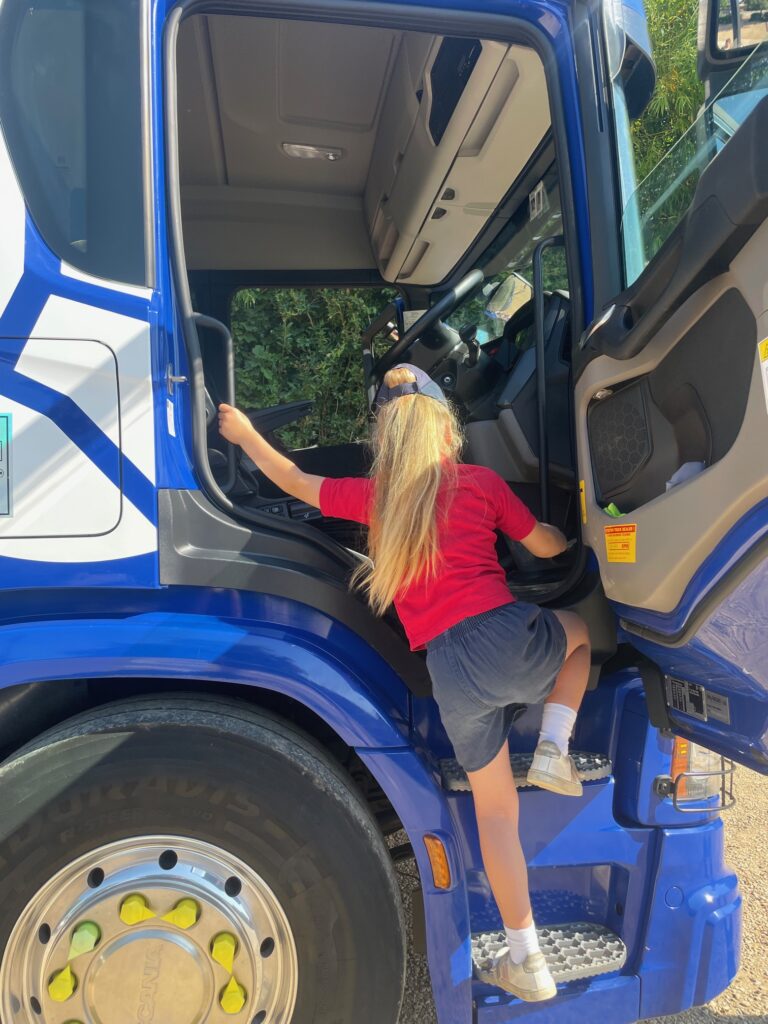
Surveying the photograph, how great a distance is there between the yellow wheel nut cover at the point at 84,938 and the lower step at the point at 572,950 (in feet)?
2.68

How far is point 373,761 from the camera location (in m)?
1.51

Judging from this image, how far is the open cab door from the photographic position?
113 centimetres

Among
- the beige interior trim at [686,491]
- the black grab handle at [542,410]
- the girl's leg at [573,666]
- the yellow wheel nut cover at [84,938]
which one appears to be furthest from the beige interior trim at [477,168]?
the yellow wheel nut cover at [84,938]

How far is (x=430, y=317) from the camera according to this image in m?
2.48

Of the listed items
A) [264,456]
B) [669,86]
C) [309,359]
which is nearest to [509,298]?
[669,86]

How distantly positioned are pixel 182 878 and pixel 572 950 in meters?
0.90

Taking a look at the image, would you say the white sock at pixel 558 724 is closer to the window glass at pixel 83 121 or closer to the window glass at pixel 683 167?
the window glass at pixel 683 167

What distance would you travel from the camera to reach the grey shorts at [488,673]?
1551 mm

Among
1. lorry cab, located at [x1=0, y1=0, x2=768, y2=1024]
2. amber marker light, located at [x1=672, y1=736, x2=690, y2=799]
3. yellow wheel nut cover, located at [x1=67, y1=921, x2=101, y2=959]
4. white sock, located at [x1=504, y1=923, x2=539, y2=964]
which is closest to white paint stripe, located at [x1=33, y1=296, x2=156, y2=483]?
lorry cab, located at [x1=0, y1=0, x2=768, y2=1024]

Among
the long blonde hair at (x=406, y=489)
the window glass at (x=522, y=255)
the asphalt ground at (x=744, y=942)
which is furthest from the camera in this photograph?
the window glass at (x=522, y=255)

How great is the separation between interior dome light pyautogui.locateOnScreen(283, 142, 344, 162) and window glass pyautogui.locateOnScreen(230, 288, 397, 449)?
1829 mm

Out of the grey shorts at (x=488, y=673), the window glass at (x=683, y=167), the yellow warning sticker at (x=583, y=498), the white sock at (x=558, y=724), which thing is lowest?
the white sock at (x=558, y=724)

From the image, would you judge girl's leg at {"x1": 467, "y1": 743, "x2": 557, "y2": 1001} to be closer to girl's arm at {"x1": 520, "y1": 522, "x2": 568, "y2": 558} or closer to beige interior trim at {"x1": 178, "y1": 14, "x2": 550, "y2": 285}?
girl's arm at {"x1": 520, "y1": 522, "x2": 568, "y2": 558}

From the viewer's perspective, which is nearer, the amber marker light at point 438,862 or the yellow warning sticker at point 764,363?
the yellow warning sticker at point 764,363
